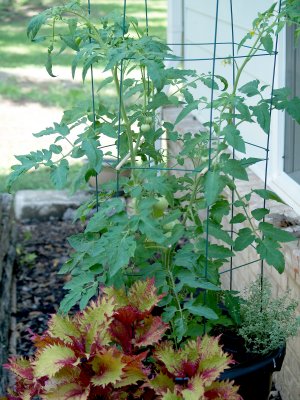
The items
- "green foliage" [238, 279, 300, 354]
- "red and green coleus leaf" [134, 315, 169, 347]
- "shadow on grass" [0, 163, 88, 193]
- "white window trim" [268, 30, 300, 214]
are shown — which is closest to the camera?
"red and green coleus leaf" [134, 315, 169, 347]

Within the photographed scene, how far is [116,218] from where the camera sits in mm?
2707

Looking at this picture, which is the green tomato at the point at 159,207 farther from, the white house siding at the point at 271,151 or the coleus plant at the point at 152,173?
the white house siding at the point at 271,151

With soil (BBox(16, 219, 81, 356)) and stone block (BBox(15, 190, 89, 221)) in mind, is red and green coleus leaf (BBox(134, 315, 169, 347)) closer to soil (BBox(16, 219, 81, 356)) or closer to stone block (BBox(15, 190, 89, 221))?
soil (BBox(16, 219, 81, 356))

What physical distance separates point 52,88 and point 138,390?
26.5 ft

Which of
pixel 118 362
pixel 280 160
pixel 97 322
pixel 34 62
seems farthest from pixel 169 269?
pixel 34 62

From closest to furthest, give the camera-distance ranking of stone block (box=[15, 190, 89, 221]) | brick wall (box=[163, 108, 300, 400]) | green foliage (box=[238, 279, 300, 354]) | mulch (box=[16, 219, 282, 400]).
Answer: green foliage (box=[238, 279, 300, 354])
brick wall (box=[163, 108, 300, 400])
mulch (box=[16, 219, 282, 400])
stone block (box=[15, 190, 89, 221])

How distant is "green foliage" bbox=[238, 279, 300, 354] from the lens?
2.97 metres

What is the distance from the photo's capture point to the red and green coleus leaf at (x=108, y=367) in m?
2.46

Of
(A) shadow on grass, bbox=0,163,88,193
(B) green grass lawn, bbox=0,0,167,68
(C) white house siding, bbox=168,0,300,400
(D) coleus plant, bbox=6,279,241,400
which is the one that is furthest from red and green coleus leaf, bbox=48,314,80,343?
(B) green grass lawn, bbox=0,0,167,68

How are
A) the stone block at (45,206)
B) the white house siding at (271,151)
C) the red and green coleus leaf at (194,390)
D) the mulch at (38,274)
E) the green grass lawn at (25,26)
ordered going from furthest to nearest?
the green grass lawn at (25,26), the stone block at (45,206), the mulch at (38,274), the white house siding at (271,151), the red and green coleus leaf at (194,390)

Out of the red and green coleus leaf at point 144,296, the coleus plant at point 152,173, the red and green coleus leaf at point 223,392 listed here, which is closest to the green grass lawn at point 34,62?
the coleus plant at point 152,173

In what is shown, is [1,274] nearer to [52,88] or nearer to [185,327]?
[185,327]

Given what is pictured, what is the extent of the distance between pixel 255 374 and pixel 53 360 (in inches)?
31.3

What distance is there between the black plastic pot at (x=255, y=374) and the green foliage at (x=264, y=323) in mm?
46
